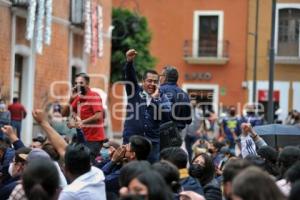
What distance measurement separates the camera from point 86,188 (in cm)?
721

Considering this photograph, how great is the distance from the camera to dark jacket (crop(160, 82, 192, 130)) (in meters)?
11.3

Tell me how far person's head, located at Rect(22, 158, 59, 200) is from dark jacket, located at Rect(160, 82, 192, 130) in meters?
5.12

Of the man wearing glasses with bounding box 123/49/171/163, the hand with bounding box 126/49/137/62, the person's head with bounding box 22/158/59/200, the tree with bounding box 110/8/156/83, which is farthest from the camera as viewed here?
the tree with bounding box 110/8/156/83

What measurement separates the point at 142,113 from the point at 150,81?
0.47m

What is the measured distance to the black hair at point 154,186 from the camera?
223 inches

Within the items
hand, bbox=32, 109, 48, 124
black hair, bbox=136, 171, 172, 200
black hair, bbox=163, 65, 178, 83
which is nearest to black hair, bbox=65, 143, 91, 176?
hand, bbox=32, 109, 48, 124

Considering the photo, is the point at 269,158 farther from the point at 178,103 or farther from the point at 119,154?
the point at 178,103

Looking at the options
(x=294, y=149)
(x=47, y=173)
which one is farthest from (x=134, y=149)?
(x=47, y=173)

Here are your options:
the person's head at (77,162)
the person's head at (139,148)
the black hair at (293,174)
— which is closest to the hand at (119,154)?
the person's head at (139,148)

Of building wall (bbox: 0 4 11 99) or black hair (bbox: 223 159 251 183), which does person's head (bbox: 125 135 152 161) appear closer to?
black hair (bbox: 223 159 251 183)

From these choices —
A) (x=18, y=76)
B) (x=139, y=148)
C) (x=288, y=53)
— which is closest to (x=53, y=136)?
(x=139, y=148)

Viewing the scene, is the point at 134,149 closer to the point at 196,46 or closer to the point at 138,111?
the point at 138,111

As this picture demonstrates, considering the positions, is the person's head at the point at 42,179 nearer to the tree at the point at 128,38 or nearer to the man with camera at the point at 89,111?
the man with camera at the point at 89,111

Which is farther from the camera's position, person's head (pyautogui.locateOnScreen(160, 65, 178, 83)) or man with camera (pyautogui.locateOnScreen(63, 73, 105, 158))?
man with camera (pyautogui.locateOnScreen(63, 73, 105, 158))
